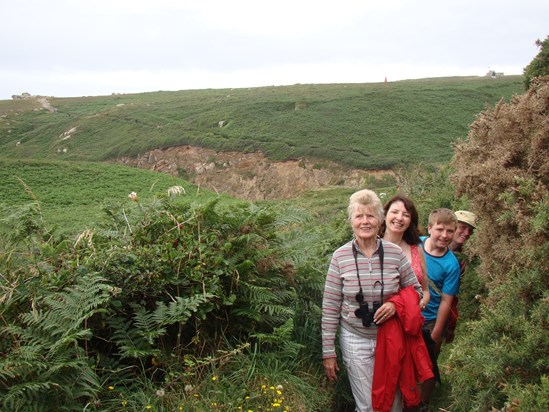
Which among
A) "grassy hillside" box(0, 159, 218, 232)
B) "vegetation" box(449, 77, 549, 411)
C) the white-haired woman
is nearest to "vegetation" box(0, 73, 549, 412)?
"vegetation" box(449, 77, 549, 411)

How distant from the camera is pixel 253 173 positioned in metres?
39.5

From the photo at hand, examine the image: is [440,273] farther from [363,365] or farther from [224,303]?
[224,303]

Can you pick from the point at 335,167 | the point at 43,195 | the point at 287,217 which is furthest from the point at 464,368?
the point at 335,167

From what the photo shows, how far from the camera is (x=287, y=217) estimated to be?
463cm

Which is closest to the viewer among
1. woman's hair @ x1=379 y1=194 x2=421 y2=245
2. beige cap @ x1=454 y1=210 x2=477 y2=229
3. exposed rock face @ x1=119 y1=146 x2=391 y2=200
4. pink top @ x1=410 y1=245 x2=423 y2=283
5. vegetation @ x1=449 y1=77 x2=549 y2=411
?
vegetation @ x1=449 y1=77 x2=549 y2=411

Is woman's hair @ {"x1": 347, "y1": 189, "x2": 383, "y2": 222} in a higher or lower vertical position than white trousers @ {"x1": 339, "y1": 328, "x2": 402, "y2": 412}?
higher

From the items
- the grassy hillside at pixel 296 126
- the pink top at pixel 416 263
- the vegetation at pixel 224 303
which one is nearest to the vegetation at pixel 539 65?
the vegetation at pixel 224 303

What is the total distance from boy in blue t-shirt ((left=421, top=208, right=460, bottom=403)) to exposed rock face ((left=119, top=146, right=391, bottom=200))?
28784 mm

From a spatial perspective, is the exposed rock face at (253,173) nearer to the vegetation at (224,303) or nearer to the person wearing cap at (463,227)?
the person wearing cap at (463,227)

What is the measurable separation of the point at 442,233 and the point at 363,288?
115cm

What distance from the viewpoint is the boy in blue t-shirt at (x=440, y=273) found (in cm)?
432

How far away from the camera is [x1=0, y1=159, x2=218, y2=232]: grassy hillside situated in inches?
839

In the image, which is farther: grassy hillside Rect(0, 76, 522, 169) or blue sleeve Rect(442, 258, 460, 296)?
grassy hillside Rect(0, 76, 522, 169)

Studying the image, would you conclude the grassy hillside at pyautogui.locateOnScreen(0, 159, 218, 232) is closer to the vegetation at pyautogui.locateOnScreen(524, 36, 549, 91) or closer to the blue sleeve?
the vegetation at pyautogui.locateOnScreen(524, 36, 549, 91)
